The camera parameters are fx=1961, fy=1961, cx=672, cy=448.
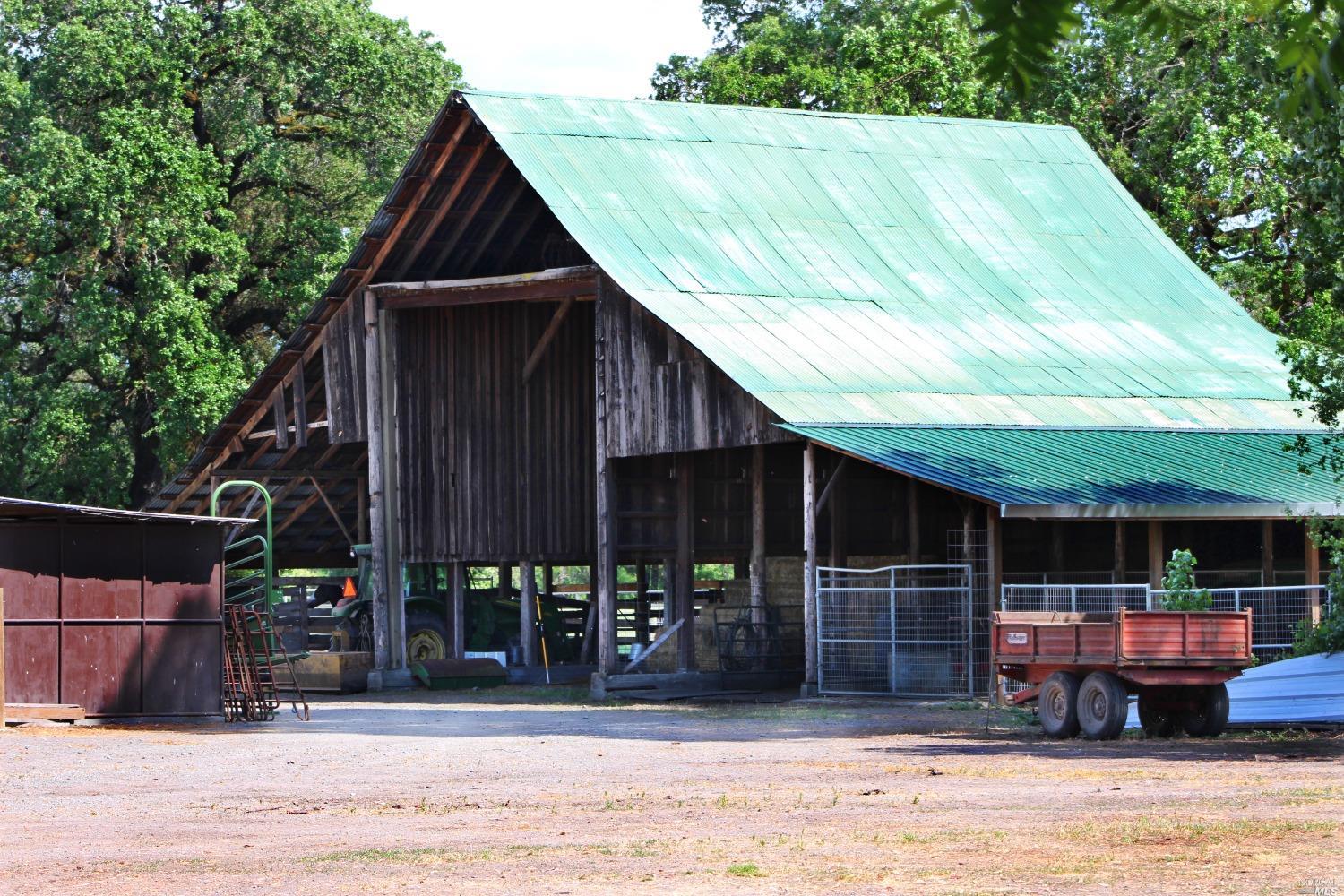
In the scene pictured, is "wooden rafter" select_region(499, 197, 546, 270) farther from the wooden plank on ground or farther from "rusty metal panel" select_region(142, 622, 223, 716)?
the wooden plank on ground

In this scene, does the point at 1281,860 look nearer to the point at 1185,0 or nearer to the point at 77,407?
the point at 1185,0

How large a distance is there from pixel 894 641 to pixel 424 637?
12.4 metres

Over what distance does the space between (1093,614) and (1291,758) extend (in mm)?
4069

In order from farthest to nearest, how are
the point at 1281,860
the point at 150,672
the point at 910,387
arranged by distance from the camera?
the point at 910,387 < the point at 150,672 < the point at 1281,860

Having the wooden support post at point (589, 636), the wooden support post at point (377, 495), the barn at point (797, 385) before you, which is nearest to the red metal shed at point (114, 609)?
the barn at point (797, 385)

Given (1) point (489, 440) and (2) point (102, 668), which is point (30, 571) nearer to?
(2) point (102, 668)

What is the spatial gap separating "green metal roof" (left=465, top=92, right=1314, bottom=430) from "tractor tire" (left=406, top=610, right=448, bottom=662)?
372 inches

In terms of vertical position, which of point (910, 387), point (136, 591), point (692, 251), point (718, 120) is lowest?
point (136, 591)

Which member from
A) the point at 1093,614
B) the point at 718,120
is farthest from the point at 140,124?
the point at 1093,614

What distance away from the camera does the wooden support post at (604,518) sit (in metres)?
31.6

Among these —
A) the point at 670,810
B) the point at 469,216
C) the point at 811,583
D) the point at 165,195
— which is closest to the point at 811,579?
the point at 811,583

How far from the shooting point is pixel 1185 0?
1.90 meters

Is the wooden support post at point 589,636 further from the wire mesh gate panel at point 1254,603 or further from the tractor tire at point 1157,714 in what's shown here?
the tractor tire at point 1157,714

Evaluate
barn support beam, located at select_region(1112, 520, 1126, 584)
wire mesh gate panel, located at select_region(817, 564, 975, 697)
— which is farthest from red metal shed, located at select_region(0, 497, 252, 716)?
barn support beam, located at select_region(1112, 520, 1126, 584)
